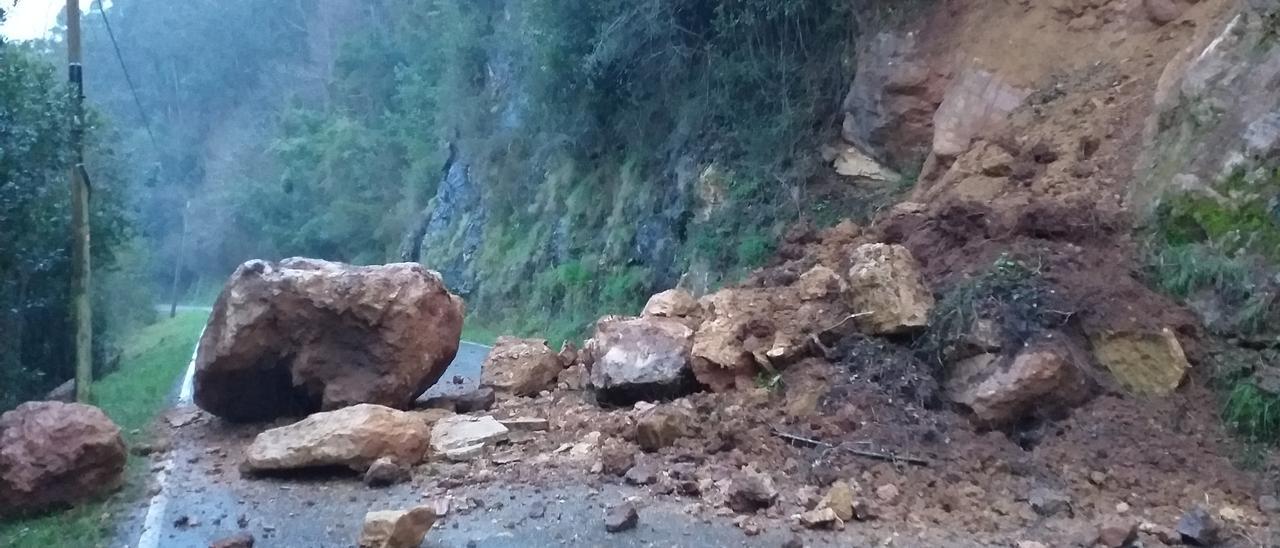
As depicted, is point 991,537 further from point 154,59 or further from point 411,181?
point 154,59

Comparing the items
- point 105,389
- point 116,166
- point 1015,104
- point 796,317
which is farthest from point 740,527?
point 116,166

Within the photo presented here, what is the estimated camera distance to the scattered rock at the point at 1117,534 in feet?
17.1

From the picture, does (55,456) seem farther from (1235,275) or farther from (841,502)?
(1235,275)

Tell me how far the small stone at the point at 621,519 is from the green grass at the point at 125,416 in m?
2.84

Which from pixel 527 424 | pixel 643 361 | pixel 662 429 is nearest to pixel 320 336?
pixel 527 424

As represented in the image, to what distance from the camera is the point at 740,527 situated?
572 cm

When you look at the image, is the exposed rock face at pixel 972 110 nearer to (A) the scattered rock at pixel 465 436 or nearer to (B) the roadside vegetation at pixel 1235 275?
(B) the roadside vegetation at pixel 1235 275

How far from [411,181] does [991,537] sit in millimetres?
31854

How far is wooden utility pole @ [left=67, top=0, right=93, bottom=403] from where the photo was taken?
1207cm

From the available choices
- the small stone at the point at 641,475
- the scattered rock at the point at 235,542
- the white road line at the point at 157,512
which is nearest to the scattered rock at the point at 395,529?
the scattered rock at the point at 235,542

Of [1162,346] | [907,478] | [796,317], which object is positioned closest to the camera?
[907,478]

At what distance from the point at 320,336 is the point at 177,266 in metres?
31.7

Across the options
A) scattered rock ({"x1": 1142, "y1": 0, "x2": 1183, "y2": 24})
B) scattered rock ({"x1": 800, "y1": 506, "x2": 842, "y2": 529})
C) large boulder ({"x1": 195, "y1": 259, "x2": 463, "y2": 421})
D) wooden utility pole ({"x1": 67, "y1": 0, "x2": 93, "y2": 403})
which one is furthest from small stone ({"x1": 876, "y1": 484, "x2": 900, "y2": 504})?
wooden utility pole ({"x1": 67, "y1": 0, "x2": 93, "y2": 403})

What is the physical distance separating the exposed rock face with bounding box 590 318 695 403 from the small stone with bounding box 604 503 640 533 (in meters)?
2.35
